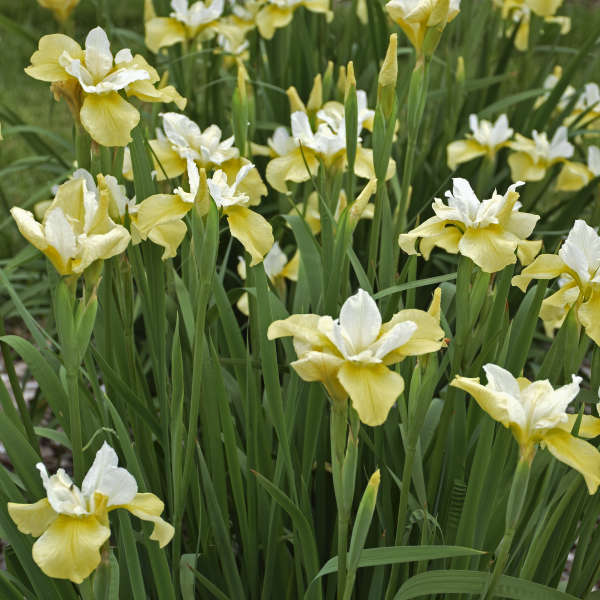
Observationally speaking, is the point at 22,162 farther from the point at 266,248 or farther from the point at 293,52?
the point at 266,248

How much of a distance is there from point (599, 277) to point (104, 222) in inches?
27.5

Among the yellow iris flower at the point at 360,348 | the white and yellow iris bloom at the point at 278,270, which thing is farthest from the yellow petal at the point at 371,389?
the white and yellow iris bloom at the point at 278,270

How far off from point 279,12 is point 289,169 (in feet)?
3.04

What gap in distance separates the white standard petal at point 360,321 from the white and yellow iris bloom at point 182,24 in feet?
5.29

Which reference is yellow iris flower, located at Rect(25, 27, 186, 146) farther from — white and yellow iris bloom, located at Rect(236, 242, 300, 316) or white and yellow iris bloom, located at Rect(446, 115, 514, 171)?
white and yellow iris bloom, located at Rect(446, 115, 514, 171)

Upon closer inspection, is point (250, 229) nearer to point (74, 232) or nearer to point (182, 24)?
point (74, 232)

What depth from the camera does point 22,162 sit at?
2670mm

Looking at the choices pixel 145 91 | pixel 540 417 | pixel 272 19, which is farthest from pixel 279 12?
pixel 540 417

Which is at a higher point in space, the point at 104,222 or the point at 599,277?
the point at 104,222

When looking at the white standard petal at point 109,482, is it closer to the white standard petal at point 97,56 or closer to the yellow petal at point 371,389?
the yellow petal at point 371,389

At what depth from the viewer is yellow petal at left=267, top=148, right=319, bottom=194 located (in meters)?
1.79

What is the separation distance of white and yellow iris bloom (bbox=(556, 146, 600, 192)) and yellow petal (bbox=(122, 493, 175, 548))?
192 cm

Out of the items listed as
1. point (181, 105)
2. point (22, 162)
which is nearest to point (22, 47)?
point (22, 162)

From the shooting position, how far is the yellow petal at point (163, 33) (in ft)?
7.86
